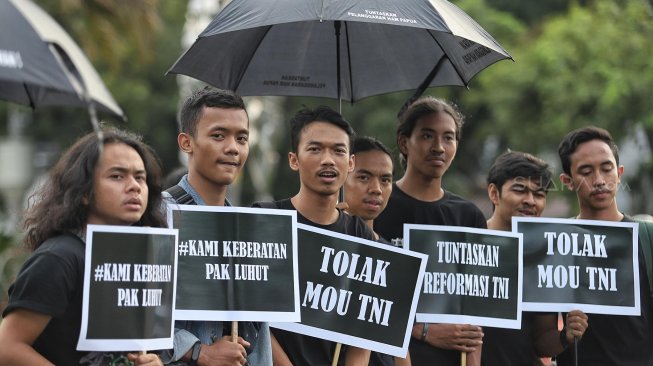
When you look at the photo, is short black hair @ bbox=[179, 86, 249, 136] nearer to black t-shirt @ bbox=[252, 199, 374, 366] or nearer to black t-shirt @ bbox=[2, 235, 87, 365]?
black t-shirt @ bbox=[252, 199, 374, 366]

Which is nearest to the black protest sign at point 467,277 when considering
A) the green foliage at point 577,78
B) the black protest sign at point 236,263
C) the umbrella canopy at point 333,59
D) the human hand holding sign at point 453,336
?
the human hand holding sign at point 453,336

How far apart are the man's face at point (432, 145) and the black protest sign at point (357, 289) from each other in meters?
0.96

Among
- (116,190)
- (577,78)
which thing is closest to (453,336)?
(116,190)

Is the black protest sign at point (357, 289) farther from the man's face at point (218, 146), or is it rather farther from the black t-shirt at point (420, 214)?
the black t-shirt at point (420, 214)

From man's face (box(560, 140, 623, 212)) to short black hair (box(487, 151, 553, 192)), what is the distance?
0.23 meters

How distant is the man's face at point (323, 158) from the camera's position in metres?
6.43

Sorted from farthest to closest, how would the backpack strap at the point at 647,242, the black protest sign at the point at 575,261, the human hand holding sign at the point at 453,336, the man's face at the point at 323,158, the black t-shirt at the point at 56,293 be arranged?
the backpack strap at the point at 647,242 → the black protest sign at the point at 575,261 → the human hand holding sign at the point at 453,336 → the man's face at the point at 323,158 → the black t-shirt at the point at 56,293

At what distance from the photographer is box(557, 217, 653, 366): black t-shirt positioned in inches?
275

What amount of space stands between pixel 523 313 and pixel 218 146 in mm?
2340

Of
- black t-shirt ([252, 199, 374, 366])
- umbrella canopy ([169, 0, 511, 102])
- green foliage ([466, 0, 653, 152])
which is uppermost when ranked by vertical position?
green foliage ([466, 0, 653, 152])

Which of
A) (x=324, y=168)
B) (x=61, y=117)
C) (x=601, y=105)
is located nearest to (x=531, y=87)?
(x=601, y=105)

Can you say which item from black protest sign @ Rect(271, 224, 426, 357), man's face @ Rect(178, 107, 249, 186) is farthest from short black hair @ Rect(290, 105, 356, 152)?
black protest sign @ Rect(271, 224, 426, 357)

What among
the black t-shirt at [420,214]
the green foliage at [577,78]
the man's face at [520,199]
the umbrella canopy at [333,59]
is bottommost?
the black t-shirt at [420,214]

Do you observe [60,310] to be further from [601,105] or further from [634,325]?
[601,105]
